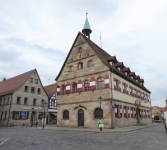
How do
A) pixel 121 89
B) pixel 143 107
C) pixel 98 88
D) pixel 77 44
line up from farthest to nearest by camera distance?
1. pixel 143 107
2. pixel 77 44
3. pixel 121 89
4. pixel 98 88

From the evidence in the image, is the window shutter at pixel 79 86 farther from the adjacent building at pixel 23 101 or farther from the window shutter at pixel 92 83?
the adjacent building at pixel 23 101

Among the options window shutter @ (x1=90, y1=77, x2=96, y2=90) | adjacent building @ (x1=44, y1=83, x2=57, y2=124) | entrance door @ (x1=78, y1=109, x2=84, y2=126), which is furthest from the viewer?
adjacent building @ (x1=44, y1=83, x2=57, y2=124)

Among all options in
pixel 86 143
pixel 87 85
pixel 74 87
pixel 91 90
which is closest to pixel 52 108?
pixel 74 87

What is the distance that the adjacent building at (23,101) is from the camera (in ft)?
113

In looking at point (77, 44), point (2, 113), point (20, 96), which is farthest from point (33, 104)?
point (77, 44)

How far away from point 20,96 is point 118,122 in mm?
23729

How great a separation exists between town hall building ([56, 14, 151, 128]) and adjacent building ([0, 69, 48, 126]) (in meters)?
8.85

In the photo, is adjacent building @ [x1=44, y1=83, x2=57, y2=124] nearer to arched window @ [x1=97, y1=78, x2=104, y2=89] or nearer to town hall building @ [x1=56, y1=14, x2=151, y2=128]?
town hall building @ [x1=56, y1=14, x2=151, y2=128]

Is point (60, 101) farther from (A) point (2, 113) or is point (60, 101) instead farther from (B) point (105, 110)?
(A) point (2, 113)

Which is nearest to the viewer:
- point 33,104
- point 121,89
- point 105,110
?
point 105,110

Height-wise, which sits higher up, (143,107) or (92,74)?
(92,74)

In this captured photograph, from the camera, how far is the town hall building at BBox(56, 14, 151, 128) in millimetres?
22047

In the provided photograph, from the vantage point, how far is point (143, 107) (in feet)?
115

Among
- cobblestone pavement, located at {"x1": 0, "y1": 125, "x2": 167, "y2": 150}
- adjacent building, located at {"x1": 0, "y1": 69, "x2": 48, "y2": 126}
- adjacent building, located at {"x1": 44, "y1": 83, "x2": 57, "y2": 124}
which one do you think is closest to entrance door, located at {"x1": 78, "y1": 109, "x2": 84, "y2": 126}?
adjacent building, located at {"x1": 0, "y1": 69, "x2": 48, "y2": 126}
